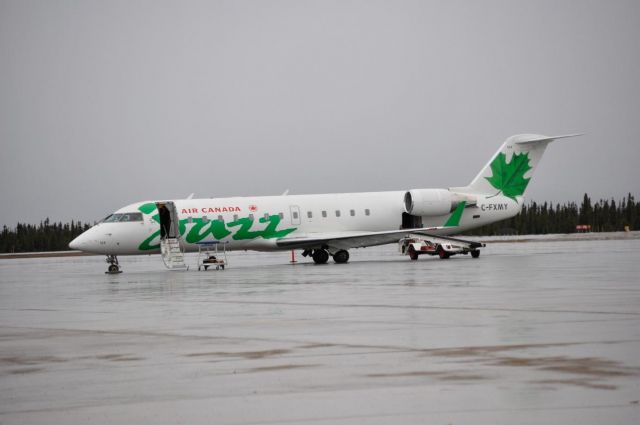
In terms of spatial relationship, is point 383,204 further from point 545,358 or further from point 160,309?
point 545,358

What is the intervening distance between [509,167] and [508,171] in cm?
21

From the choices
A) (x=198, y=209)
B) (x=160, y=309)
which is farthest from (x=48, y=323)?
(x=198, y=209)

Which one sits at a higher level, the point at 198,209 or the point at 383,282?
the point at 198,209

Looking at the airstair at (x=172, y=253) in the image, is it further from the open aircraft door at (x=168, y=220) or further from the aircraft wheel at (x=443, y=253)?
the aircraft wheel at (x=443, y=253)

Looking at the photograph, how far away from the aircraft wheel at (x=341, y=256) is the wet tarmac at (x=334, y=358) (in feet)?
64.8

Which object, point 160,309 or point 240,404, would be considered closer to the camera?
point 240,404

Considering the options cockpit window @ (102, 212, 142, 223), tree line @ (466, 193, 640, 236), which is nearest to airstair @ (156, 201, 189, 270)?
cockpit window @ (102, 212, 142, 223)

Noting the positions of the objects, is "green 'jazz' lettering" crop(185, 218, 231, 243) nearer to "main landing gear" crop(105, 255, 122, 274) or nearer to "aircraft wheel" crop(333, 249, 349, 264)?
"main landing gear" crop(105, 255, 122, 274)

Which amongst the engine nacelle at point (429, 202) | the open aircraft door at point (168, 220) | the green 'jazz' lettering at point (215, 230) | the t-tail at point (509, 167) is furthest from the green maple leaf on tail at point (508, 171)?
the open aircraft door at point (168, 220)

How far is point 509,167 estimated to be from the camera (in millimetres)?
45781

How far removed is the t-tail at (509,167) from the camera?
150 ft

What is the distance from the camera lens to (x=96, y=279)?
32.8 m

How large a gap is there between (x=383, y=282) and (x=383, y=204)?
63.6ft

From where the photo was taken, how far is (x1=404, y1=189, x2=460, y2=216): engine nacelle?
43125mm
